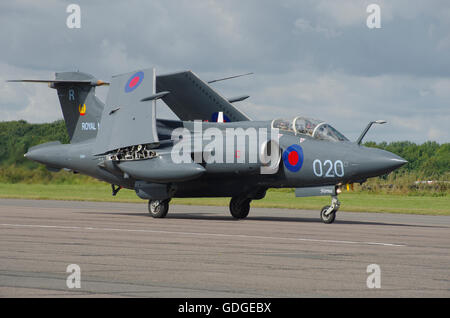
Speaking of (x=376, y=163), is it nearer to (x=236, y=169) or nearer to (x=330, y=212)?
(x=330, y=212)

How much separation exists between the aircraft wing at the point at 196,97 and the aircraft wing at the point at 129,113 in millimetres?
2136

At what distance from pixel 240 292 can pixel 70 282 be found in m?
2.10

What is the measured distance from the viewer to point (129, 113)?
909 inches

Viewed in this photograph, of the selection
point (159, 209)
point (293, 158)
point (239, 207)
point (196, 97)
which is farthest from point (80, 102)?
point (293, 158)

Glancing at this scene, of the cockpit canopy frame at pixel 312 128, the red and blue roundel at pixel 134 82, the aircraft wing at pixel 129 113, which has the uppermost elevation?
the red and blue roundel at pixel 134 82

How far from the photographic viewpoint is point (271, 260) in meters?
11.6

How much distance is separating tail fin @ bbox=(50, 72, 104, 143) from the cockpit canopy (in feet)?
26.5

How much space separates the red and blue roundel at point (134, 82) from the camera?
912 inches

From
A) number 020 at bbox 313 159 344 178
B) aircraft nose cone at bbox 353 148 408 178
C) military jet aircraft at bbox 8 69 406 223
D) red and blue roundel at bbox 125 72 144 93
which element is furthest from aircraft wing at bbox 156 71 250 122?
aircraft nose cone at bbox 353 148 408 178

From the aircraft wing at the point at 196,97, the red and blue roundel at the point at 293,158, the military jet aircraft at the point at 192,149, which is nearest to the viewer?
the military jet aircraft at the point at 192,149

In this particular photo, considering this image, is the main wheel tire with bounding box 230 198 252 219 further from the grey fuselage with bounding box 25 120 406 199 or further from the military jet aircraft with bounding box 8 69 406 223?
the grey fuselage with bounding box 25 120 406 199

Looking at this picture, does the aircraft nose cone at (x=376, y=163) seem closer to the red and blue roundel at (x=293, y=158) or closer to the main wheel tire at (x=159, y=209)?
the red and blue roundel at (x=293, y=158)

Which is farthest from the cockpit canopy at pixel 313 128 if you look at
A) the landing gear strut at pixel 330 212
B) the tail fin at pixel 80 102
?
the tail fin at pixel 80 102

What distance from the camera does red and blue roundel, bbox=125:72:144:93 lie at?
76.0 ft
